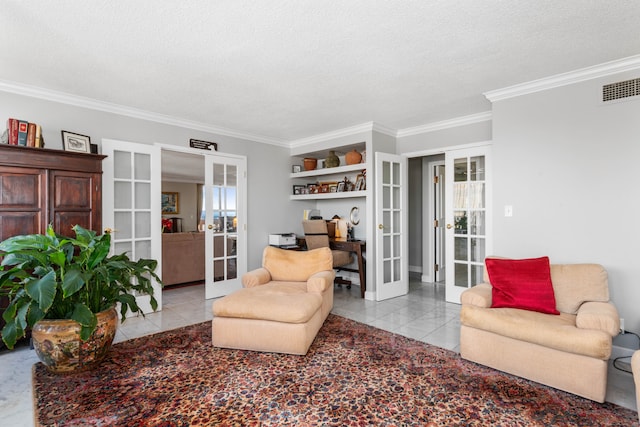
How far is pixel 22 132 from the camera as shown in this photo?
286 cm

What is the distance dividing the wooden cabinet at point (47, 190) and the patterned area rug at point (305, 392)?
124 centimetres

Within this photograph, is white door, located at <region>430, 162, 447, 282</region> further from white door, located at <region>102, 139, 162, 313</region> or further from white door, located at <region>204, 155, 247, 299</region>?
white door, located at <region>102, 139, 162, 313</region>

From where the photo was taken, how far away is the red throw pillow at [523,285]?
2.49 m

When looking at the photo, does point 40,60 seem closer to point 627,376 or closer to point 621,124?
point 621,124

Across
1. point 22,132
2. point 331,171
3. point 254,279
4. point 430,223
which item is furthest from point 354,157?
point 22,132

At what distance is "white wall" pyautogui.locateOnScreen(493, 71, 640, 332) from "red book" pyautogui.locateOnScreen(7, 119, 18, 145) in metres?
4.51

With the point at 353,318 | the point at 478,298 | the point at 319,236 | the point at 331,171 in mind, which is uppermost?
the point at 331,171

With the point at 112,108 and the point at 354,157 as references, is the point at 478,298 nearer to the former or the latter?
the point at 354,157

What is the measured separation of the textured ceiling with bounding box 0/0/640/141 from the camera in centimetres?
195

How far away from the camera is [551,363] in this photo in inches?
82.8

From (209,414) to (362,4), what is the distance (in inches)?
100

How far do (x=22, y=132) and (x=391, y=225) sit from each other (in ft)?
13.6

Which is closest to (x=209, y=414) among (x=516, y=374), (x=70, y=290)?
(x=70, y=290)

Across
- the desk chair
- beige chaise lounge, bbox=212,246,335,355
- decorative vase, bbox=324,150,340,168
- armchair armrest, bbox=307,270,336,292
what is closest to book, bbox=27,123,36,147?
beige chaise lounge, bbox=212,246,335,355
